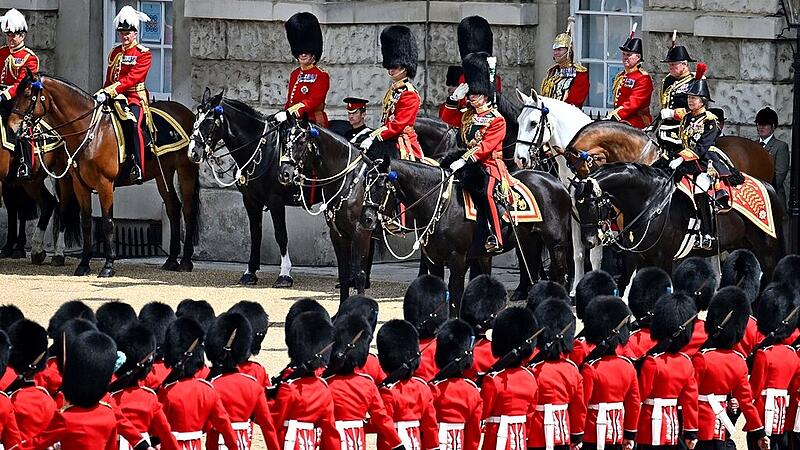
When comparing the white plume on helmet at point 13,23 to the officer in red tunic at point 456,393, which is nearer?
the officer in red tunic at point 456,393

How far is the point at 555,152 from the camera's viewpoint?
16.1 m

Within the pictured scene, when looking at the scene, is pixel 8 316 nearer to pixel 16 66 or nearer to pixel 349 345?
pixel 349 345

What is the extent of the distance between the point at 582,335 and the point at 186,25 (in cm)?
957

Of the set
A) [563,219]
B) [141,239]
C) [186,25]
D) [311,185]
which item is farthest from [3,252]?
[563,219]

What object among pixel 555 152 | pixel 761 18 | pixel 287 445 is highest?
pixel 761 18

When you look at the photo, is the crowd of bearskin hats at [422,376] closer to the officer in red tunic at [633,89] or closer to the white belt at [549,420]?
the white belt at [549,420]

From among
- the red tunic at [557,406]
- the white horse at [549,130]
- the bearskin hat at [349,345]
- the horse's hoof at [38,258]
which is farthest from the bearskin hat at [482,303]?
the horse's hoof at [38,258]

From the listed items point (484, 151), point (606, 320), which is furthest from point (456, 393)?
point (484, 151)

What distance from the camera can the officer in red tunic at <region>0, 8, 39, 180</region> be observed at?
17.3 m

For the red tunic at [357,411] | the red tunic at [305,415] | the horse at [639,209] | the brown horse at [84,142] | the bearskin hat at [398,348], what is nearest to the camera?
the red tunic at [305,415]

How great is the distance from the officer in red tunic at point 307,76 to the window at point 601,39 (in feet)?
8.25

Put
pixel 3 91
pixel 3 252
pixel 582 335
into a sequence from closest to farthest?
pixel 582 335
pixel 3 91
pixel 3 252

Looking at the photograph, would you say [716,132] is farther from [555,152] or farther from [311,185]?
[311,185]

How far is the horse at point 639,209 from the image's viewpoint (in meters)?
14.5
